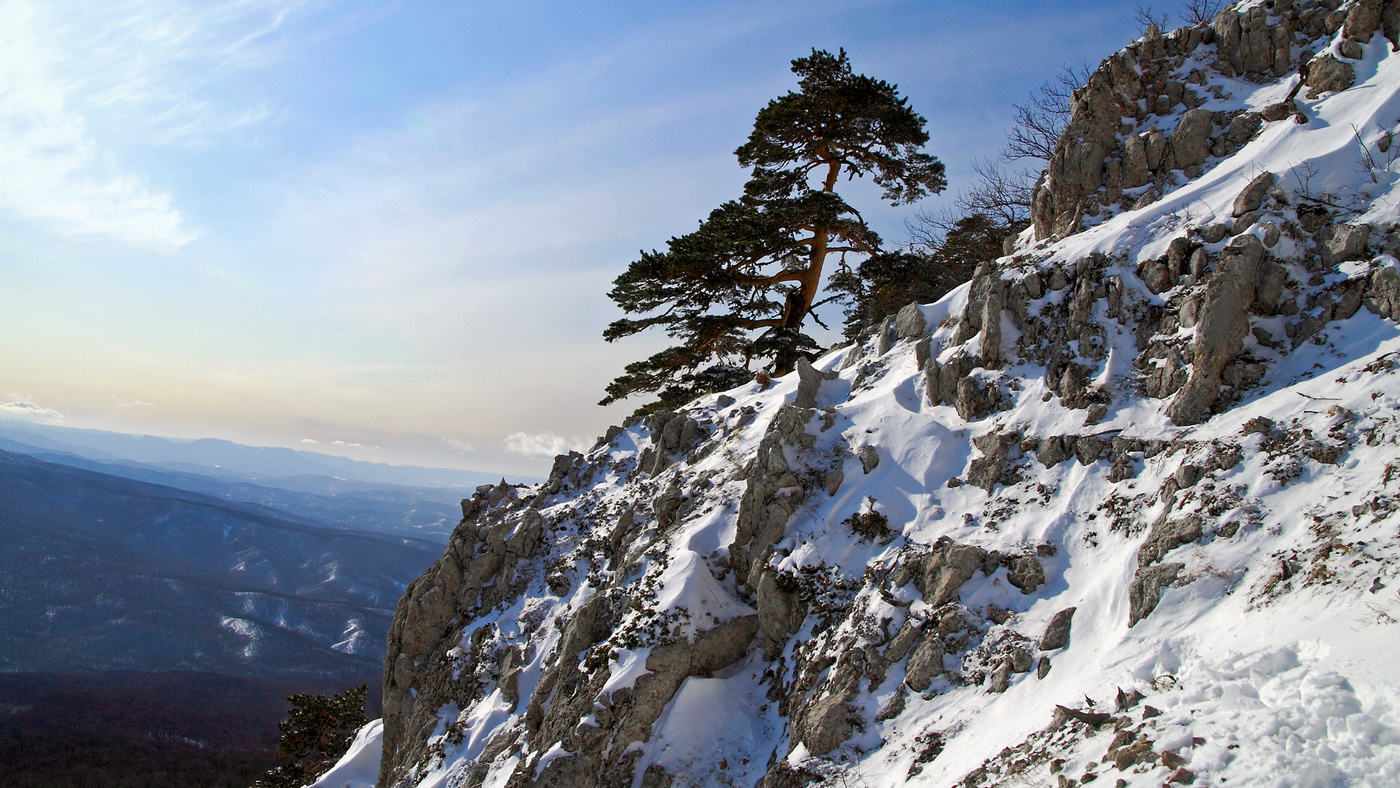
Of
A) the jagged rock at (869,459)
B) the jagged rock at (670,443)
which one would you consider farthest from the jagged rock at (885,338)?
the jagged rock at (670,443)

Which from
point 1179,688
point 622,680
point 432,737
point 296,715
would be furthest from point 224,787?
point 1179,688

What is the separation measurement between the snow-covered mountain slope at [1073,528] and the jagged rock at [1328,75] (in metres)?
0.07

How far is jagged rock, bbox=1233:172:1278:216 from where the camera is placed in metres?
10.5

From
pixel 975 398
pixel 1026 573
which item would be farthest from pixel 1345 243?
pixel 1026 573

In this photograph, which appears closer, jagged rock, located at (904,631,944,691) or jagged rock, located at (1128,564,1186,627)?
jagged rock, located at (1128,564,1186,627)

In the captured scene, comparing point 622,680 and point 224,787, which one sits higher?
point 622,680

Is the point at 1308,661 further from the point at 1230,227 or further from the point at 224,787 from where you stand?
the point at 224,787

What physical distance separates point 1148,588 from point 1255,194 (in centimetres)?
714

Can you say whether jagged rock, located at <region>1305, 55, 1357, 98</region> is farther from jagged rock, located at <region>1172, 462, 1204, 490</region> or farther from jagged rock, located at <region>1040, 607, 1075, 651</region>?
jagged rock, located at <region>1040, 607, 1075, 651</region>

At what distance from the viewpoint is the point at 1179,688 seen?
6191 mm

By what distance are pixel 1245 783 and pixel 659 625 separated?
7762 millimetres

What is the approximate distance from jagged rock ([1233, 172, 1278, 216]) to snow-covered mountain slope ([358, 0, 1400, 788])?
0.16 ft

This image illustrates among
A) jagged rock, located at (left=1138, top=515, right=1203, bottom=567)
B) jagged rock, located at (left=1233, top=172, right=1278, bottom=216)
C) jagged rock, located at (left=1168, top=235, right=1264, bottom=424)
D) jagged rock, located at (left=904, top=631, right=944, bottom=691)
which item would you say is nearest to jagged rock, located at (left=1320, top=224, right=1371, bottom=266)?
jagged rock, located at (left=1168, top=235, right=1264, bottom=424)

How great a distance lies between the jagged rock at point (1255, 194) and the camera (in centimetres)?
1055
